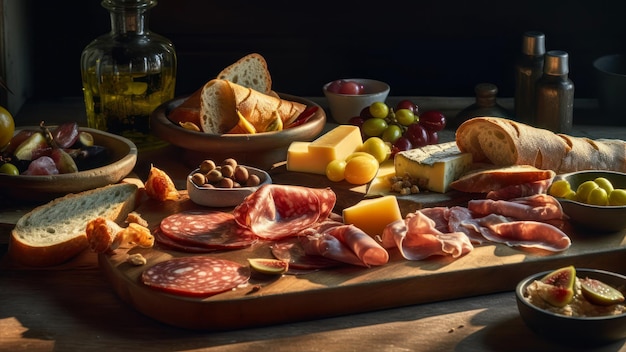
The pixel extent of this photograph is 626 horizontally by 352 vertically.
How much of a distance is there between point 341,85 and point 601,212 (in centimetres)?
134

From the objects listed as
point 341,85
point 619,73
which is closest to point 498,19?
point 619,73

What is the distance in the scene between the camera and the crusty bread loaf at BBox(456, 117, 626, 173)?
111 inches

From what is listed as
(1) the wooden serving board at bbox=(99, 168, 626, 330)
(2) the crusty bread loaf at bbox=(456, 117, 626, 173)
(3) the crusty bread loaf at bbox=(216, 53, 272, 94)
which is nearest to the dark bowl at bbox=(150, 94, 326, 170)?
(3) the crusty bread loaf at bbox=(216, 53, 272, 94)

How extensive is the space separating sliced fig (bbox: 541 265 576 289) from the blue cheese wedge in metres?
0.66

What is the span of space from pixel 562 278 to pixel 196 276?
766mm

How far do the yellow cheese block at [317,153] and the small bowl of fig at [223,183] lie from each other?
165mm

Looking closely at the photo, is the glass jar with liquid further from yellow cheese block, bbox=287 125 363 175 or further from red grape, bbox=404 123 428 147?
red grape, bbox=404 123 428 147

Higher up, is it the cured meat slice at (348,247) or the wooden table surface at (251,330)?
the cured meat slice at (348,247)

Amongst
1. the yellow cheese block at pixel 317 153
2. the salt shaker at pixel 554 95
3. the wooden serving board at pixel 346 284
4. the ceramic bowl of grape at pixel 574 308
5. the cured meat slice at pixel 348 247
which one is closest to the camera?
Answer: the ceramic bowl of grape at pixel 574 308

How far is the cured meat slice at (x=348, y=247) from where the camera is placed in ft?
7.56

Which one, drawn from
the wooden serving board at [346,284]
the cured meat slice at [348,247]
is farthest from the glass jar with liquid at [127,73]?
the cured meat slice at [348,247]

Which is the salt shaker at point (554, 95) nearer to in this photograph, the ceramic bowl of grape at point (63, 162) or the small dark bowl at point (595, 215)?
the small dark bowl at point (595, 215)

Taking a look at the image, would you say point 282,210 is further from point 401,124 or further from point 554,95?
point 554,95

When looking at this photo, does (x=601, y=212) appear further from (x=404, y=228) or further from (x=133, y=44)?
(x=133, y=44)
